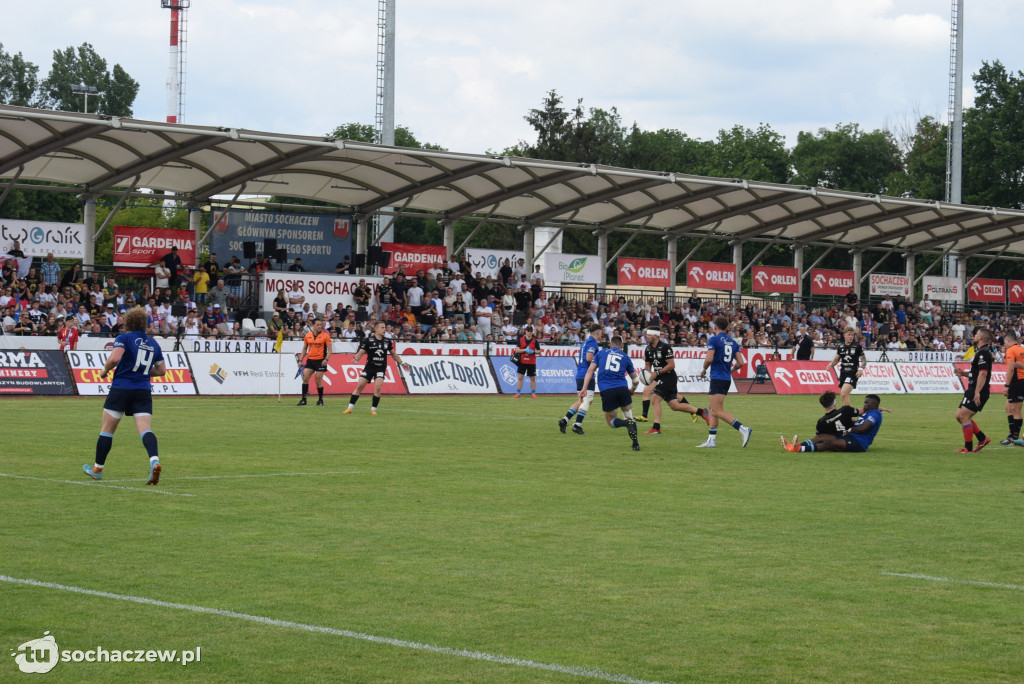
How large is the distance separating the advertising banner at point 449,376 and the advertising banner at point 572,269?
1164 centimetres

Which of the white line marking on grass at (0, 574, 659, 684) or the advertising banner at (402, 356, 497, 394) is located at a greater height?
the advertising banner at (402, 356, 497, 394)

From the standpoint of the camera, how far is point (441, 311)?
134 feet

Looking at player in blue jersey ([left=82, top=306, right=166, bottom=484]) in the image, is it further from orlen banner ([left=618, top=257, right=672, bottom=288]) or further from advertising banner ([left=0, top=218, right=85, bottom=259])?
orlen banner ([left=618, top=257, right=672, bottom=288])

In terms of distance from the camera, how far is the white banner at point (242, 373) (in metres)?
30.2

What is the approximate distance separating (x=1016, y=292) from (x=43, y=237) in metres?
48.7

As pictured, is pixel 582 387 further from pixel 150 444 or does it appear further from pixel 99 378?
pixel 99 378

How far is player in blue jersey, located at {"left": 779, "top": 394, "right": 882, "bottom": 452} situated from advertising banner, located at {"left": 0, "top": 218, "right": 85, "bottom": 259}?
25387 mm

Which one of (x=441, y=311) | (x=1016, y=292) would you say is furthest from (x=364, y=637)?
(x=1016, y=292)

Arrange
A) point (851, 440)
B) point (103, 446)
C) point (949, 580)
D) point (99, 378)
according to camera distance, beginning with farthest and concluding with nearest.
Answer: point (99, 378) → point (851, 440) → point (103, 446) → point (949, 580)

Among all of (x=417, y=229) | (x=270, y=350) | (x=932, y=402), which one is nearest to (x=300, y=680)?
(x=270, y=350)

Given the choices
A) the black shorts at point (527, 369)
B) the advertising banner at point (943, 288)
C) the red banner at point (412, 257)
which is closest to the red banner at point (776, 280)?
the advertising banner at point (943, 288)

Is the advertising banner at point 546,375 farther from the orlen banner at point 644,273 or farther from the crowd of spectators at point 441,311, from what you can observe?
the orlen banner at point 644,273

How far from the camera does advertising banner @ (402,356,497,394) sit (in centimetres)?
3272

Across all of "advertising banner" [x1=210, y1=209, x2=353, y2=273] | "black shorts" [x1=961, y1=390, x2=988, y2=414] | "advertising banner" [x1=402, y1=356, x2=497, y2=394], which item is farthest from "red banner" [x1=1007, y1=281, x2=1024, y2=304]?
"black shorts" [x1=961, y1=390, x2=988, y2=414]
